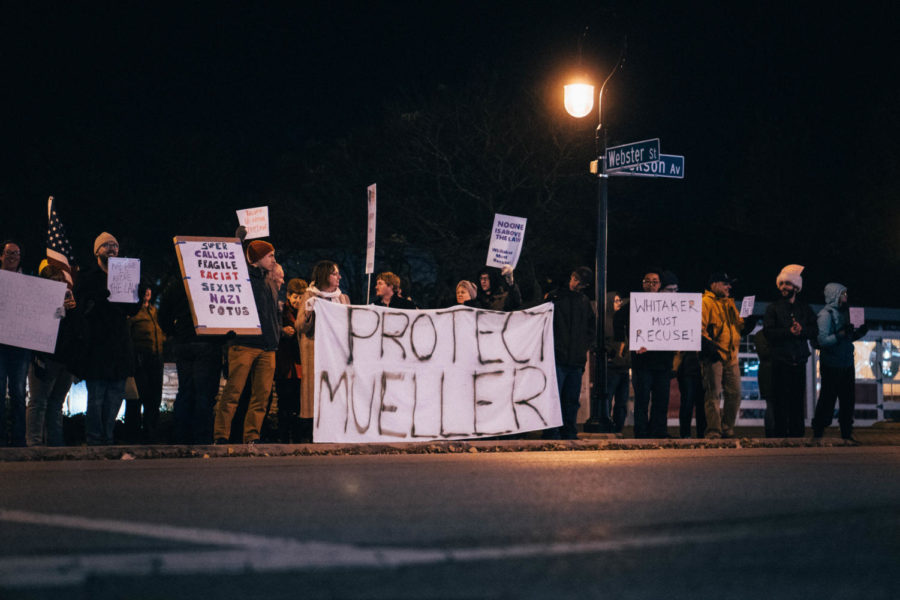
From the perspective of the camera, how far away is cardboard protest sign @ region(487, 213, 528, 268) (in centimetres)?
1531

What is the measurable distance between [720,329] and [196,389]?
6372 millimetres

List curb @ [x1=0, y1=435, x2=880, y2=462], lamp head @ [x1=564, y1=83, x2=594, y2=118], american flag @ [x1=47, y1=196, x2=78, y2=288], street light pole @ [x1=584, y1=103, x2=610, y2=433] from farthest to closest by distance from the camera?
lamp head @ [x1=564, y1=83, x2=594, y2=118], street light pole @ [x1=584, y1=103, x2=610, y2=433], american flag @ [x1=47, y1=196, x2=78, y2=288], curb @ [x1=0, y1=435, x2=880, y2=462]

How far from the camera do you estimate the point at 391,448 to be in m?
11.7

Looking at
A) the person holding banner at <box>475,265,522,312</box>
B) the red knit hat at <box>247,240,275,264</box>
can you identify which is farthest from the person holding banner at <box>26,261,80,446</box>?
the person holding banner at <box>475,265,522,312</box>

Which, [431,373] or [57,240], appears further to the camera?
[57,240]

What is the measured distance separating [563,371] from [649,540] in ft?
25.7

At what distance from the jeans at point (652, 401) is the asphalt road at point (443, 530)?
4.14m

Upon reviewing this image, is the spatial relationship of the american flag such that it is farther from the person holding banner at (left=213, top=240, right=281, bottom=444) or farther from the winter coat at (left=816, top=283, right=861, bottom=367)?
the winter coat at (left=816, top=283, right=861, bottom=367)

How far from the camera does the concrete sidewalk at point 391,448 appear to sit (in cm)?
1052

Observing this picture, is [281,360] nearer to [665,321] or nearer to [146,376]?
[146,376]

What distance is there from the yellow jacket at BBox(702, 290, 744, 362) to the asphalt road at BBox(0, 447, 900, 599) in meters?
4.68

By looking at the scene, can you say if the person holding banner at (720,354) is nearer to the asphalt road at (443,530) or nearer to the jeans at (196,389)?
the asphalt road at (443,530)

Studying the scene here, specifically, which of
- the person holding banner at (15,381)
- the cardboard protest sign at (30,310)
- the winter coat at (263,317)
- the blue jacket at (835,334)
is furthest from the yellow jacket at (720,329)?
the person holding banner at (15,381)

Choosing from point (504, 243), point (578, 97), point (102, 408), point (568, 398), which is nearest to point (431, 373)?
point (568, 398)
